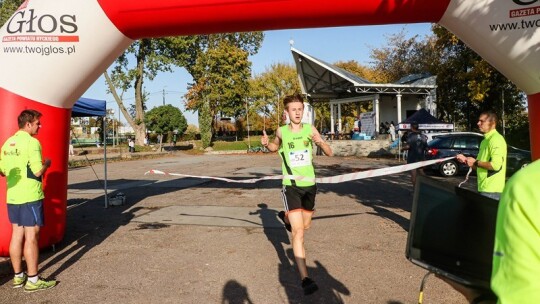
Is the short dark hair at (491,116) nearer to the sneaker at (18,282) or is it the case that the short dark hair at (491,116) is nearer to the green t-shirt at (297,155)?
the green t-shirt at (297,155)

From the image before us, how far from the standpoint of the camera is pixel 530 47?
180 inches

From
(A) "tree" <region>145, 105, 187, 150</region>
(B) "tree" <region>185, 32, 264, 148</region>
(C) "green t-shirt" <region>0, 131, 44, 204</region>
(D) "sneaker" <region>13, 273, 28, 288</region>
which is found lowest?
(D) "sneaker" <region>13, 273, 28, 288</region>

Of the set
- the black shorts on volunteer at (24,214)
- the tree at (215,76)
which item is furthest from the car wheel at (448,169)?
the tree at (215,76)

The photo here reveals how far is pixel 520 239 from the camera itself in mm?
1044

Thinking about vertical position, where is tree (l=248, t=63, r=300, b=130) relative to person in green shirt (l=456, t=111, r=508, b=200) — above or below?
above

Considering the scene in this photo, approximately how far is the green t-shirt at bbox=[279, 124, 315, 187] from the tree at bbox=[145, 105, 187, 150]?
5296cm

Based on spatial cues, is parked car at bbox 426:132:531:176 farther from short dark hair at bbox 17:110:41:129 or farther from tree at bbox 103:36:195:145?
tree at bbox 103:36:195:145

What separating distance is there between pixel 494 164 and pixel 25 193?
17.0 feet

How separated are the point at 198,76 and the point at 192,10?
138 feet

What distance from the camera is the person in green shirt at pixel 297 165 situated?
4.37m

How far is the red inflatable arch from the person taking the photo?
4.98 meters

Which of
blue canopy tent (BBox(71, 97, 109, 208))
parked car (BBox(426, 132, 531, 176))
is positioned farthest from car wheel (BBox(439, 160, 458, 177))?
blue canopy tent (BBox(71, 97, 109, 208))

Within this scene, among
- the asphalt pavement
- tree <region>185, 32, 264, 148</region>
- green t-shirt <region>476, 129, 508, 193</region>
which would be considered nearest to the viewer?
the asphalt pavement

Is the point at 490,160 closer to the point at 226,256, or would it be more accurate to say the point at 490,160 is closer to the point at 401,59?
the point at 226,256
